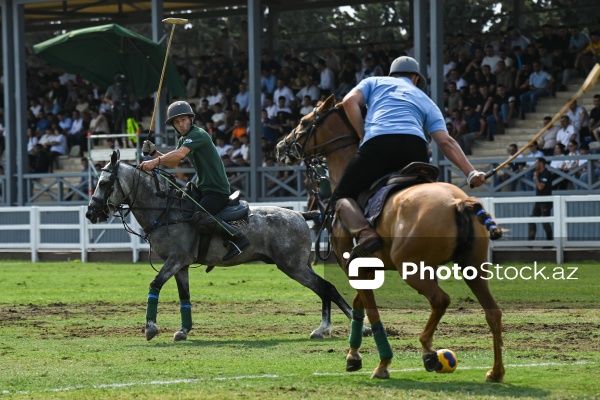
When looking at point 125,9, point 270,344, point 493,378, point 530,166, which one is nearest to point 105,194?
point 270,344

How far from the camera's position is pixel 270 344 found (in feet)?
41.6

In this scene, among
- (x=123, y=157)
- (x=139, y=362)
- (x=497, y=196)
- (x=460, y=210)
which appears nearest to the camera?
(x=460, y=210)

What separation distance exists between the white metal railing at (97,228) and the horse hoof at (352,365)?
1441 cm

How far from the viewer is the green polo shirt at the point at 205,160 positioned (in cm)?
1391

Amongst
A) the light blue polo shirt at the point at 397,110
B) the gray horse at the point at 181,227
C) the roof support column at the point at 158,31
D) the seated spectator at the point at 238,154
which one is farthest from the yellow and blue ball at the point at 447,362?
the roof support column at the point at 158,31

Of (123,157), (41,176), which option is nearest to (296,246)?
(123,157)

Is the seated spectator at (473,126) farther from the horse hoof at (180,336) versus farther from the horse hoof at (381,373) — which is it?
the horse hoof at (381,373)

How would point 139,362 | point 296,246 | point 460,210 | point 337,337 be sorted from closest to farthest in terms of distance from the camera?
1. point 460,210
2. point 139,362
3. point 337,337
4. point 296,246

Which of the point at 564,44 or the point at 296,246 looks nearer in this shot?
the point at 296,246

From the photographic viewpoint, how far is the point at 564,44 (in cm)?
3070

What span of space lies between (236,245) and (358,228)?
15.0 ft

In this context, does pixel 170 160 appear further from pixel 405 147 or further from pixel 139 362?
pixel 405 147

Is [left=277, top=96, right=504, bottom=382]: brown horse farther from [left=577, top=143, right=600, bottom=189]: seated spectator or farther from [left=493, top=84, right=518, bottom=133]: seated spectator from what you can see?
[left=493, top=84, right=518, bottom=133]: seated spectator

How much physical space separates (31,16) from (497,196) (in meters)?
20.6
